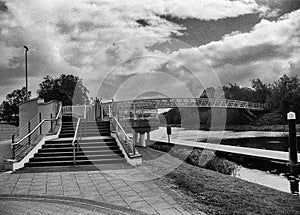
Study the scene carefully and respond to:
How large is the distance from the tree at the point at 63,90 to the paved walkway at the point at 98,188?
48.3 feet

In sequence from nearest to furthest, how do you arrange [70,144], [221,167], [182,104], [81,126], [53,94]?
[70,144] → [221,167] → [81,126] → [182,104] → [53,94]

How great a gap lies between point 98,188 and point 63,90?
18.6 metres

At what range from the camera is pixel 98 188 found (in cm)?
553

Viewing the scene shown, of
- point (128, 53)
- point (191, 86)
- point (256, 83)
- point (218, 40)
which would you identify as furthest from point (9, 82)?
point (256, 83)

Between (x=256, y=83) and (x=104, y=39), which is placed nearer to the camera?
(x=104, y=39)

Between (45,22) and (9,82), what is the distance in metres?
3.39

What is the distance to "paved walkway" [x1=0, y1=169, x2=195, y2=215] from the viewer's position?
448cm

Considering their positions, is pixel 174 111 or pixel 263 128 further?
pixel 174 111

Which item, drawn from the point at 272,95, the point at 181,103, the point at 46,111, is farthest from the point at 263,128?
the point at 46,111

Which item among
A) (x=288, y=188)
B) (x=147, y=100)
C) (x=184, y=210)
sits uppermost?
(x=147, y=100)

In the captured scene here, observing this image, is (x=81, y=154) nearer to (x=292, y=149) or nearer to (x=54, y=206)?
(x=54, y=206)

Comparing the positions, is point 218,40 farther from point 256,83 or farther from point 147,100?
point 256,83

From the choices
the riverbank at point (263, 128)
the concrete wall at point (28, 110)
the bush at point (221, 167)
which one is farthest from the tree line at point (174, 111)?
the bush at point (221, 167)

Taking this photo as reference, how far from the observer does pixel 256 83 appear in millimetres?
25516
